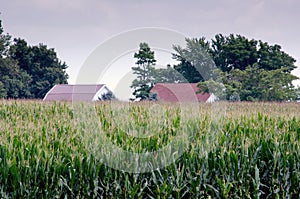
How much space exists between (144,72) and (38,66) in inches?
652

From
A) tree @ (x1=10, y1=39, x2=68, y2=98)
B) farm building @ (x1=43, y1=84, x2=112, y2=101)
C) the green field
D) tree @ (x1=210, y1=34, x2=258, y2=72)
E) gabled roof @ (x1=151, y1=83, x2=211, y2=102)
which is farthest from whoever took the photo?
tree @ (x1=10, y1=39, x2=68, y2=98)

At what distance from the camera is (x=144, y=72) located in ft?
76.6

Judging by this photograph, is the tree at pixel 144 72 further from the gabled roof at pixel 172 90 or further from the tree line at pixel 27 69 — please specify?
the tree line at pixel 27 69

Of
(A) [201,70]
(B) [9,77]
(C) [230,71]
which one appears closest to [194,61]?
(A) [201,70]

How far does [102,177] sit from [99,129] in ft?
5.77

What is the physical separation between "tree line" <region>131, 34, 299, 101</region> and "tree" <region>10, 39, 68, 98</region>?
13801 millimetres

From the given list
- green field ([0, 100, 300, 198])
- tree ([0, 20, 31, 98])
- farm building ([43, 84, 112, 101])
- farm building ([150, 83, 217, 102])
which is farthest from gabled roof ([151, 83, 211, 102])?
green field ([0, 100, 300, 198])

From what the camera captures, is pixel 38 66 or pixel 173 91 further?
pixel 38 66

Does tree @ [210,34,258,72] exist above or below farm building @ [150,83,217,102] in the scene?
above

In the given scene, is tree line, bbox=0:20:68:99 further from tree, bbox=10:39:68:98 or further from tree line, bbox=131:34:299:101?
tree line, bbox=131:34:299:101

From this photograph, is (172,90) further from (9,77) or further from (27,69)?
(27,69)

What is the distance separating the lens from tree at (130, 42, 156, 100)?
22.6 meters

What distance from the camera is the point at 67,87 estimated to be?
3306 centimetres

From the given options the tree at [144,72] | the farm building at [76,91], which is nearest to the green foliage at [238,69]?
the tree at [144,72]
